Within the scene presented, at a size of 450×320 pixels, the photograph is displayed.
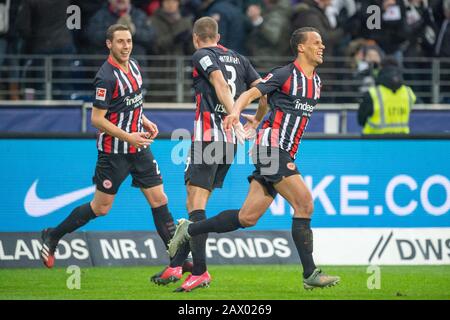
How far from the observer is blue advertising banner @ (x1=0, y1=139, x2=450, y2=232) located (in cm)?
1235

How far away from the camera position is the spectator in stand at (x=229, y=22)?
15.9 m

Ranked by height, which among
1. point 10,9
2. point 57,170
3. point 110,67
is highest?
point 10,9

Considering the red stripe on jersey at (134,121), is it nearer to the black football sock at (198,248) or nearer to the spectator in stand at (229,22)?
the black football sock at (198,248)

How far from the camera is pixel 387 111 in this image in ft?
46.9

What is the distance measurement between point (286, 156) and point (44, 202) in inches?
135

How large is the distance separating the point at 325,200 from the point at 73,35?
5.25m

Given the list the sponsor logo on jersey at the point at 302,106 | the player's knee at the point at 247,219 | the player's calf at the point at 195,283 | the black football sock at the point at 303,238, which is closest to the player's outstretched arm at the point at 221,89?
the sponsor logo on jersey at the point at 302,106

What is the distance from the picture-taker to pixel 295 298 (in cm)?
971

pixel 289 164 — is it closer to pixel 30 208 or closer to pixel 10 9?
pixel 30 208

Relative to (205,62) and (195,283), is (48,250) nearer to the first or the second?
(195,283)

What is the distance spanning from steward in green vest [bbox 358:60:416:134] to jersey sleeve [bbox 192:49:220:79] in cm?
422

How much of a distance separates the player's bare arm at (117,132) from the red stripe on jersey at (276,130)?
1.26m

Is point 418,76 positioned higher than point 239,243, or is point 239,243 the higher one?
point 418,76

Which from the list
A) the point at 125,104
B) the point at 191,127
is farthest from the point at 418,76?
the point at 125,104
